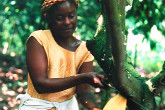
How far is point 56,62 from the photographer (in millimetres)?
1866

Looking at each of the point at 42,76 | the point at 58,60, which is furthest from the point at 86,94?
the point at 42,76

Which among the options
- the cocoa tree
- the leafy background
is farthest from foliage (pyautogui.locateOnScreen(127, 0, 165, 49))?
the cocoa tree

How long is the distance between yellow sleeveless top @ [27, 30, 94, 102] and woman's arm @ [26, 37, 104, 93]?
0.06 metres

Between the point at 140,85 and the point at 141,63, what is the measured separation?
280 inches

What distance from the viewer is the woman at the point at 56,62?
5.52 ft

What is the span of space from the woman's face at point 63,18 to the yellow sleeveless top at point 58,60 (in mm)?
106

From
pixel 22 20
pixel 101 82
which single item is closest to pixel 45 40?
pixel 101 82

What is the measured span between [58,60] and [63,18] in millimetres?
310

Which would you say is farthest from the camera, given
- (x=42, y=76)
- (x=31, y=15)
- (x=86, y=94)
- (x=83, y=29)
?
(x=83, y=29)

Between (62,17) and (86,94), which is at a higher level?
(62,17)

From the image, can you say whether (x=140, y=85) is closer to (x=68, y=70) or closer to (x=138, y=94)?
(x=138, y=94)

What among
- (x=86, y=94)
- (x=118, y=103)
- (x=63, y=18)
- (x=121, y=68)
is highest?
(x=63, y=18)

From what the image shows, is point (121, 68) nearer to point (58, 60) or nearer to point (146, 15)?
point (58, 60)

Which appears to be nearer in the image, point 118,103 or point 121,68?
point 121,68
